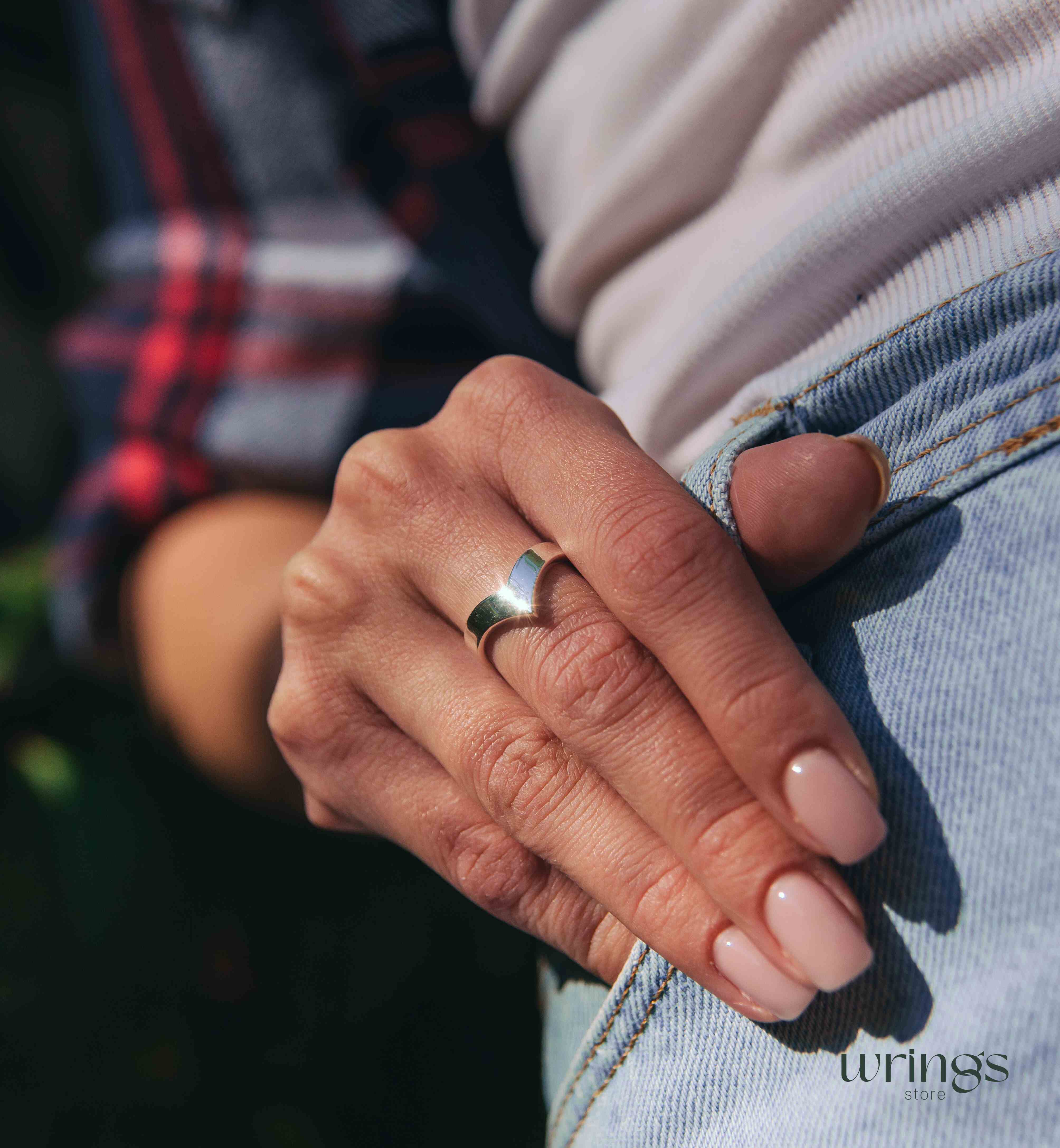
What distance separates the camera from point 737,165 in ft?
2.20

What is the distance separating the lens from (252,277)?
116 cm

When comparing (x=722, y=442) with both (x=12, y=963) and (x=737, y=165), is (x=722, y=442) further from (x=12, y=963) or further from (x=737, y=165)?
(x=12, y=963)

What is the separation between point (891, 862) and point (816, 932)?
0.19 feet

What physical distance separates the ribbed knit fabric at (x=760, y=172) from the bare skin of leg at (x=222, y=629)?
1.55ft

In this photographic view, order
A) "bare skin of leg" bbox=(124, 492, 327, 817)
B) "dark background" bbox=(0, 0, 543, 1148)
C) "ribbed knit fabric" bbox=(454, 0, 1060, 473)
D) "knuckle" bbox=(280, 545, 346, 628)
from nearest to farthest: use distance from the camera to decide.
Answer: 1. "ribbed knit fabric" bbox=(454, 0, 1060, 473)
2. "knuckle" bbox=(280, 545, 346, 628)
3. "bare skin of leg" bbox=(124, 492, 327, 817)
4. "dark background" bbox=(0, 0, 543, 1148)

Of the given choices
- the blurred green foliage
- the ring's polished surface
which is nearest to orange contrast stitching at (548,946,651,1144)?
the ring's polished surface

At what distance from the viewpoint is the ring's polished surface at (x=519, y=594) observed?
481 millimetres

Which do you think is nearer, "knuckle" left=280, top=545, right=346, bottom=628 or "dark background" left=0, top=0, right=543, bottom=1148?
"knuckle" left=280, top=545, right=346, bottom=628

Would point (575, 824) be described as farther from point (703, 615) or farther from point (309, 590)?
point (309, 590)

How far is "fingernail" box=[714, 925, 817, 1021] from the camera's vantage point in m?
0.41

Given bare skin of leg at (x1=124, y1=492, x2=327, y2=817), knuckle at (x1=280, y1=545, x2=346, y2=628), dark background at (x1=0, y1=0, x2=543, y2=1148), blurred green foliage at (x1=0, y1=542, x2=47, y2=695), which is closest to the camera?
knuckle at (x1=280, y1=545, x2=346, y2=628)

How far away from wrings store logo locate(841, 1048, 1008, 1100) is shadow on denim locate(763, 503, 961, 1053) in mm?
10

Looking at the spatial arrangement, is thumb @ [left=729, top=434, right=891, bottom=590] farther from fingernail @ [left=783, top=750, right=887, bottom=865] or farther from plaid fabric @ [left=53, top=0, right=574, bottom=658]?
plaid fabric @ [left=53, top=0, right=574, bottom=658]

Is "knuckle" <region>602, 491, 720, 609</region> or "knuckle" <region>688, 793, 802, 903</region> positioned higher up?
"knuckle" <region>602, 491, 720, 609</region>
